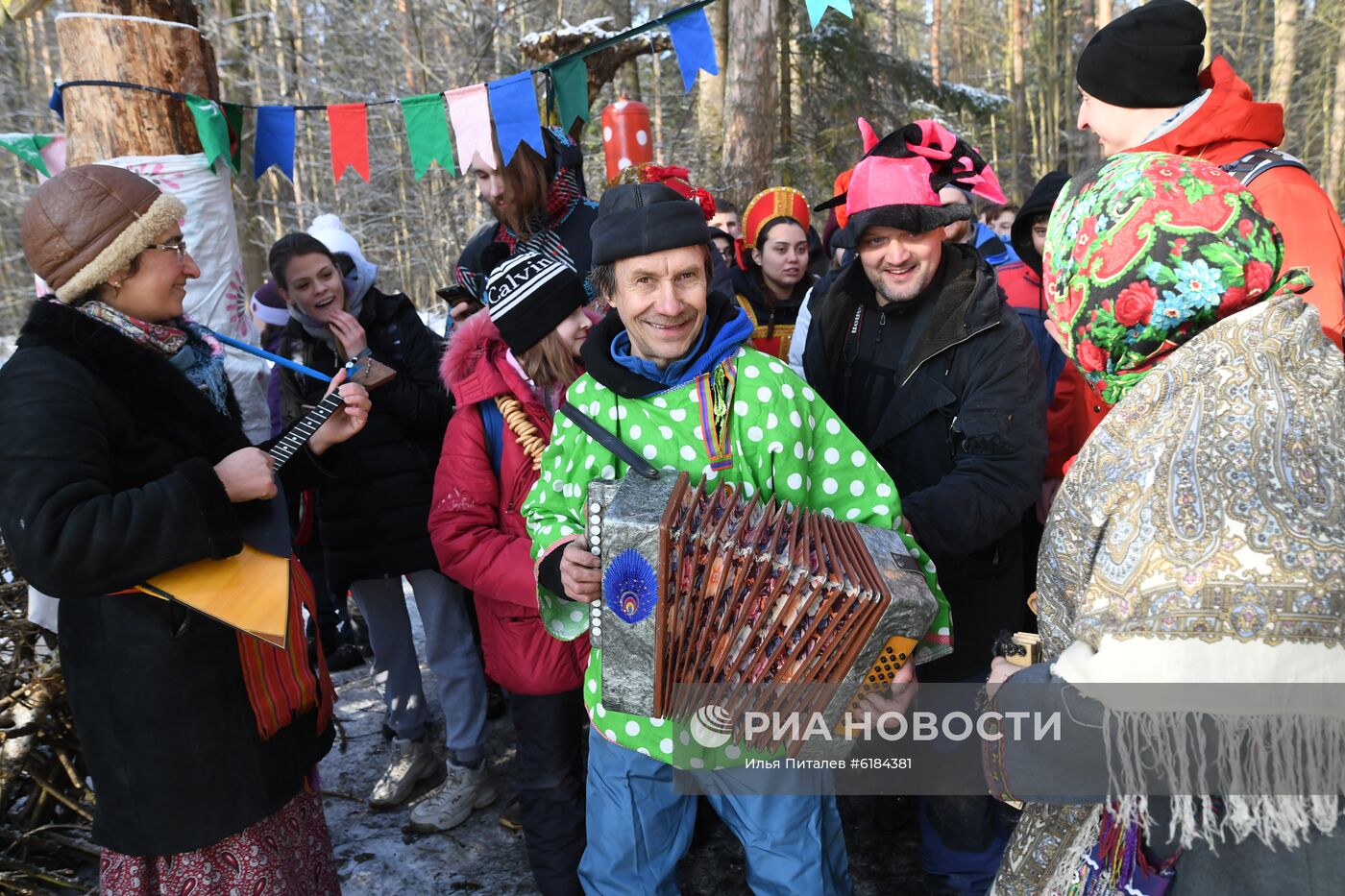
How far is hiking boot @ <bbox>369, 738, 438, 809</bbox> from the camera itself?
134 inches

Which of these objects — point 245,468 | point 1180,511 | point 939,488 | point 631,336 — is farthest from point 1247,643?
point 245,468

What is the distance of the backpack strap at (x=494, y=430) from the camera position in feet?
8.82

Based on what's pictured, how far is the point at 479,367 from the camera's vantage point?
8.86 ft

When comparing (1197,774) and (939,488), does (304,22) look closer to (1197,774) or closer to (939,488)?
(939,488)

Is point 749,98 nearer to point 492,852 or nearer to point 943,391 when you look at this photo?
point 943,391

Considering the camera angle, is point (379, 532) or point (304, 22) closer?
point (379, 532)

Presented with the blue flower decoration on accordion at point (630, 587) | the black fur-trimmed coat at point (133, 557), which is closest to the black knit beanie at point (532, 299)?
the black fur-trimmed coat at point (133, 557)

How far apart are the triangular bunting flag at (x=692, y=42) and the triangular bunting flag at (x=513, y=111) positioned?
0.79 m

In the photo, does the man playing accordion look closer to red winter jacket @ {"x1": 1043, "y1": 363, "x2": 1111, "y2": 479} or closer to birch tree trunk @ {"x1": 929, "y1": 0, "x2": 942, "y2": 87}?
red winter jacket @ {"x1": 1043, "y1": 363, "x2": 1111, "y2": 479}

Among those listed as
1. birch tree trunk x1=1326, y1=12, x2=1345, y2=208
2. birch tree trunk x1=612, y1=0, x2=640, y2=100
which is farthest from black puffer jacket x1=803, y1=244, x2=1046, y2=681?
birch tree trunk x1=1326, y1=12, x2=1345, y2=208

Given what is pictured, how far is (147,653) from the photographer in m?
2.04

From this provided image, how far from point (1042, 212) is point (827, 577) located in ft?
9.45

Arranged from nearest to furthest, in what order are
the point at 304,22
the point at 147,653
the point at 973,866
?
1. the point at 147,653
2. the point at 973,866
3. the point at 304,22

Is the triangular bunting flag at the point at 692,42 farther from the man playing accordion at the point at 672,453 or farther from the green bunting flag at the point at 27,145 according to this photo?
the green bunting flag at the point at 27,145
